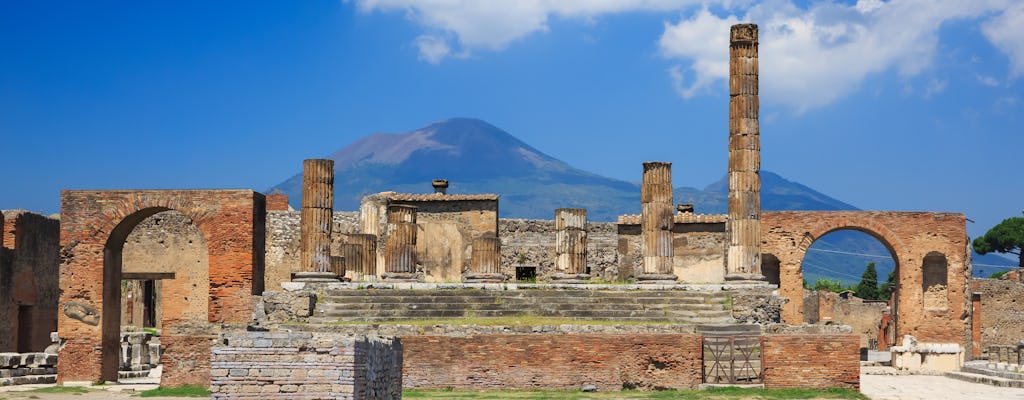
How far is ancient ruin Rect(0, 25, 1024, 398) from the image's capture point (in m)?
24.2

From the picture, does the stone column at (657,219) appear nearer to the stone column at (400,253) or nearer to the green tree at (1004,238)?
the stone column at (400,253)

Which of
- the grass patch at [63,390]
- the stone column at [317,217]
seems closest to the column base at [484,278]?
the stone column at [317,217]

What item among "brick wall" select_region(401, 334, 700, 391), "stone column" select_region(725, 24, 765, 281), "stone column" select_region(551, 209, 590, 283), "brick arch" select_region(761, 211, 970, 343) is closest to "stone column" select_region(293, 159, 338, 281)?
"stone column" select_region(551, 209, 590, 283)

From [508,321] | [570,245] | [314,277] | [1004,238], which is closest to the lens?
[508,321]

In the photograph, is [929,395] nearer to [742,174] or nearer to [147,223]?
[742,174]

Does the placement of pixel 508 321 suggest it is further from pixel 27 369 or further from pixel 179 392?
pixel 27 369

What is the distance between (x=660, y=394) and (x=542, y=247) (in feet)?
66.1

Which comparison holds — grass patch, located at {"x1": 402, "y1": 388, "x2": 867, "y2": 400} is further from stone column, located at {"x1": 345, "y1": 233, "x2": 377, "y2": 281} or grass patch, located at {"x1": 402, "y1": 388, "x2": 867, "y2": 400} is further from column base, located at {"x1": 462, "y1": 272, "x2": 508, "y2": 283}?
stone column, located at {"x1": 345, "y1": 233, "x2": 377, "y2": 281}

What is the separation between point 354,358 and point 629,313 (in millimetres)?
13332

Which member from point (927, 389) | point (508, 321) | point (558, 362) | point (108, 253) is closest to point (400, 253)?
point (108, 253)

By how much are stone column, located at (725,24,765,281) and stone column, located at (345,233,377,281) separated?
8097 millimetres

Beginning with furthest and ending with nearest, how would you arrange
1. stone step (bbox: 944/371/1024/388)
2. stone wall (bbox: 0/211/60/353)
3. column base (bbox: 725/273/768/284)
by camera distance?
stone wall (bbox: 0/211/60/353)
column base (bbox: 725/273/768/284)
stone step (bbox: 944/371/1024/388)

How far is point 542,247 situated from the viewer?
43250 mm

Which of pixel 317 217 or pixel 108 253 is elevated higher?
pixel 317 217
